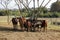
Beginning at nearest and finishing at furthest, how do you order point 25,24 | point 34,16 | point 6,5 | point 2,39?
point 2,39
point 25,24
point 34,16
point 6,5

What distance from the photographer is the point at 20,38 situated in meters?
14.0

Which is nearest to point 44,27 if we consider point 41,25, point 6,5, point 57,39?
point 41,25

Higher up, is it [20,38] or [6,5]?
[6,5]

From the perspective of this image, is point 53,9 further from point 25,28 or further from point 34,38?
point 34,38

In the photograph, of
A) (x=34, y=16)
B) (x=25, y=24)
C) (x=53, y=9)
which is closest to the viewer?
(x=25, y=24)

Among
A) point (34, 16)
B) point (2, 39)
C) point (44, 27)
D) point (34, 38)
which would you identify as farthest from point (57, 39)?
point (34, 16)

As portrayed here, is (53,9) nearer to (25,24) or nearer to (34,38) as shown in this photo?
(25,24)

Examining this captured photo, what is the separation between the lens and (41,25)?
1880cm

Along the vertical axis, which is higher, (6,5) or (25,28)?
(6,5)

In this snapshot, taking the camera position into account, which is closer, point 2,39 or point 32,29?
point 2,39

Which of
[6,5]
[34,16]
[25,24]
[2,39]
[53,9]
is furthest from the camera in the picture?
[53,9]

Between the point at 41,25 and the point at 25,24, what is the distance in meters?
1.39

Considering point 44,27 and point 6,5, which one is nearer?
point 44,27

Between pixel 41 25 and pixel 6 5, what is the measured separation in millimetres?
10828
